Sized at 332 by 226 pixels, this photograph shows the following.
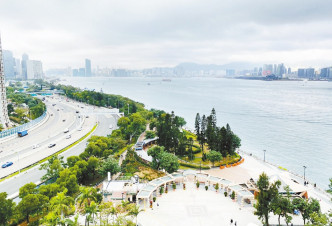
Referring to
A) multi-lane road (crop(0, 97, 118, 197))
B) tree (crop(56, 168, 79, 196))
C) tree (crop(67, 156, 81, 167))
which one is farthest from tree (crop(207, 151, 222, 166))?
multi-lane road (crop(0, 97, 118, 197))

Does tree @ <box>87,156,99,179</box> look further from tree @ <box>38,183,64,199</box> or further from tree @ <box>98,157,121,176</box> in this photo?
tree @ <box>38,183,64,199</box>

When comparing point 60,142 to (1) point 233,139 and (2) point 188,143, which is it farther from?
(1) point 233,139

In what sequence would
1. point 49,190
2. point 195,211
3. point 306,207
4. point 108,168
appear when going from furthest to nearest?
point 108,168 → point 195,211 → point 49,190 → point 306,207

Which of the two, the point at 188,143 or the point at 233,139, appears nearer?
the point at 233,139

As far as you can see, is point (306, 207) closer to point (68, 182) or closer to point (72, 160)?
point (68, 182)

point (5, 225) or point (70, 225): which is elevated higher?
point (70, 225)

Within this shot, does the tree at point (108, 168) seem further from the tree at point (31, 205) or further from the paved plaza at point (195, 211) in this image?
the tree at point (31, 205)

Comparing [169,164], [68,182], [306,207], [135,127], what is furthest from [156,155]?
[306,207]

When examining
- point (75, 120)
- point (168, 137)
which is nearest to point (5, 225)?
point (168, 137)
